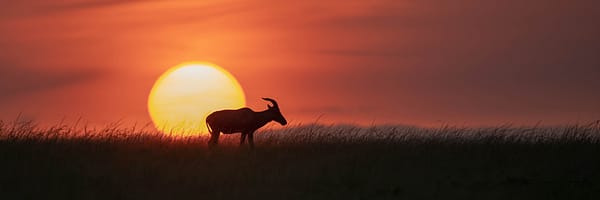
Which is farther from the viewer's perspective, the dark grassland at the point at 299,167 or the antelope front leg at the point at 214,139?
the antelope front leg at the point at 214,139

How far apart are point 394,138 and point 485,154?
9.61 ft

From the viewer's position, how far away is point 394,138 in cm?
2175

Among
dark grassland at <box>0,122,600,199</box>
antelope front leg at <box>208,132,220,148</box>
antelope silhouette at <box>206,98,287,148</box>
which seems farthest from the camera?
antelope silhouette at <box>206,98,287,148</box>

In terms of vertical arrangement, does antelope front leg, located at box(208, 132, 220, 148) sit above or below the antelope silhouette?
below

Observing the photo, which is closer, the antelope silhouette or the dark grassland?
the dark grassland

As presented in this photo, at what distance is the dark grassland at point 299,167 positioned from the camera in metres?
15.1

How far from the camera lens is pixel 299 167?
56.2 feet

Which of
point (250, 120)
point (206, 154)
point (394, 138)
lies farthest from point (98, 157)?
point (394, 138)

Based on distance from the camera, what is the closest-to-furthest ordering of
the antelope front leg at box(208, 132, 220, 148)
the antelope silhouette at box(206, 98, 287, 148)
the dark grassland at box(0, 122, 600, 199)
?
the dark grassland at box(0, 122, 600, 199) → the antelope front leg at box(208, 132, 220, 148) → the antelope silhouette at box(206, 98, 287, 148)

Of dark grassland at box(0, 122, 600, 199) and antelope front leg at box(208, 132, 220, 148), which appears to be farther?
antelope front leg at box(208, 132, 220, 148)

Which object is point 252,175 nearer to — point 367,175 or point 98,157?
point 367,175

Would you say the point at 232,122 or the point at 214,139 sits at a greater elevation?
the point at 232,122

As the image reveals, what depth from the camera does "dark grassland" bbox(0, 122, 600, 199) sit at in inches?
593

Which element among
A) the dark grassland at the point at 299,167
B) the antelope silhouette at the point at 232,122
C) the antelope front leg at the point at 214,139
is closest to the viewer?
the dark grassland at the point at 299,167
